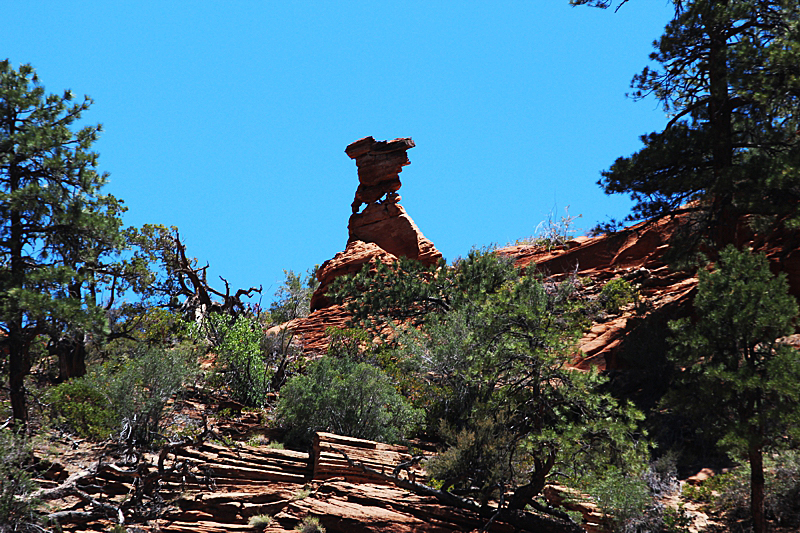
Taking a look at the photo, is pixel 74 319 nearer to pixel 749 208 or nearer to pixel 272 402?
pixel 272 402

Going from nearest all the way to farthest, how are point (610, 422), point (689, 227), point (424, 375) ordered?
1. point (610, 422)
2. point (424, 375)
3. point (689, 227)

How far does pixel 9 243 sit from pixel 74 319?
1.96 meters

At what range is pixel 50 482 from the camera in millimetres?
11328

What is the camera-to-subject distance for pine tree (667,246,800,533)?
9.88 metres

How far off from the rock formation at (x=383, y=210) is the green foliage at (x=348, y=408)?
14544 mm

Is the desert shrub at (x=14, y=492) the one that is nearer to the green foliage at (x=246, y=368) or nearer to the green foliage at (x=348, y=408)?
the green foliage at (x=348, y=408)

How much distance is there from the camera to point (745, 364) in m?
10.5

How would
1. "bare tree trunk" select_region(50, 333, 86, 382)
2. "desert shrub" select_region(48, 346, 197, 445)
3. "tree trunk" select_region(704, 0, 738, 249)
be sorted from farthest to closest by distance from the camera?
"bare tree trunk" select_region(50, 333, 86, 382) → "tree trunk" select_region(704, 0, 738, 249) → "desert shrub" select_region(48, 346, 197, 445)

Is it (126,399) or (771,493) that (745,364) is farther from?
(126,399)

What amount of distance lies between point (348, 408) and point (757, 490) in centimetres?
786

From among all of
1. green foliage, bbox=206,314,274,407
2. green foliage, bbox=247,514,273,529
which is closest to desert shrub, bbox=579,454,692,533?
green foliage, bbox=247,514,273,529

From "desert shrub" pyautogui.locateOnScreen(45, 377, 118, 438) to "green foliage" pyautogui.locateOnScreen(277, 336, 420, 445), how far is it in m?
3.66

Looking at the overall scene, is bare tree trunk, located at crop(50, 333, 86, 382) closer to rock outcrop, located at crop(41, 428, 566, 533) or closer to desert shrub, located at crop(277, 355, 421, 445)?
rock outcrop, located at crop(41, 428, 566, 533)

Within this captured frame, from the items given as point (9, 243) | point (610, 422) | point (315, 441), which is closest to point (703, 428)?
point (610, 422)
